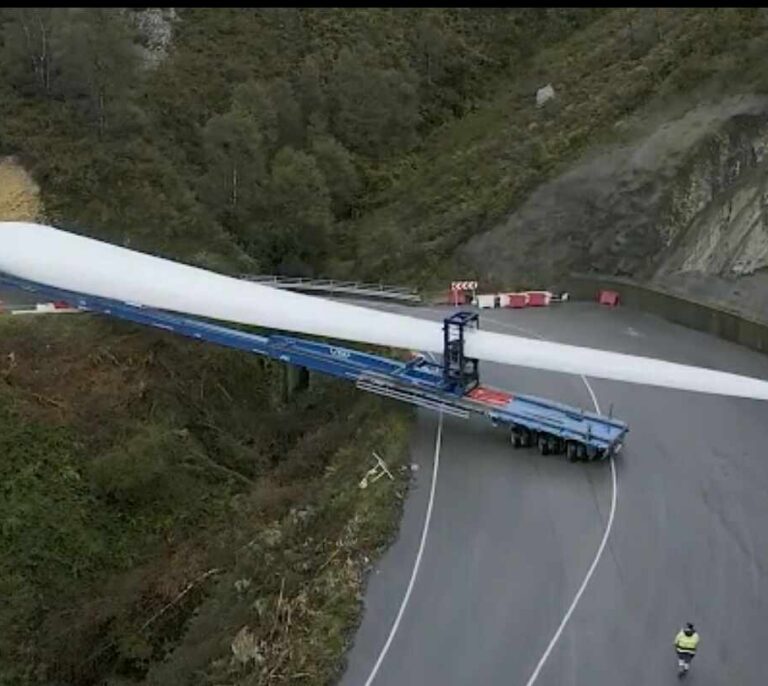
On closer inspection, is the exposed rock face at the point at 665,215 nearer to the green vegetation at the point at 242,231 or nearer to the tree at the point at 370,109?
the green vegetation at the point at 242,231

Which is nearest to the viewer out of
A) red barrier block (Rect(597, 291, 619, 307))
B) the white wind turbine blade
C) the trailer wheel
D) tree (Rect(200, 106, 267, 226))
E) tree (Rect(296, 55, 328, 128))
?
the white wind turbine blade

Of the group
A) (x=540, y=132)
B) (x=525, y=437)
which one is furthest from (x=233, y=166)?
(x=525, y=437)

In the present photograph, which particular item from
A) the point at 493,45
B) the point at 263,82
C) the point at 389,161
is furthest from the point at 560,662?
the point at 493,45

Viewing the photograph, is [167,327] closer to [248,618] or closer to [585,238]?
[248,618]

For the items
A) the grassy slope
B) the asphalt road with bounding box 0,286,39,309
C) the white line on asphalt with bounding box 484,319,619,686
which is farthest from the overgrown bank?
the grassy slope

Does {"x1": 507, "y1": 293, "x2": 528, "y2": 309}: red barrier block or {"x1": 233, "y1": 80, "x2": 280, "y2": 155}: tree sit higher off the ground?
{"x1": 233, "y1": 80, "x2": 280, "y2": 155}: tree

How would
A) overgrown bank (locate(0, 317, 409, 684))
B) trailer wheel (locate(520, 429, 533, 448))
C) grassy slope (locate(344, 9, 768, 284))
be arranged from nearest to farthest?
1. overgrown bank (locate(0, 317, 409, 684))
2. trailer wheel (locate(520, 429, 533, 448))
3. grassy slope (locate(344, 9, 768, 284))

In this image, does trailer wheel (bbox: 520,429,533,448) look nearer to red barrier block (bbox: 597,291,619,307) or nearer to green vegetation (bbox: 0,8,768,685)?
green vegetation (bbox: 0,8,768,685)
